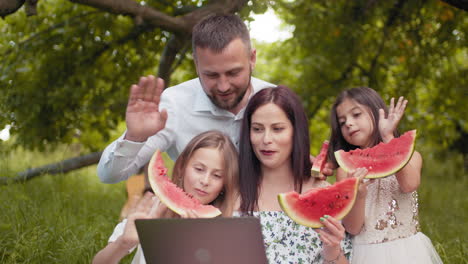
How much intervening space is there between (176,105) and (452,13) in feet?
13.1

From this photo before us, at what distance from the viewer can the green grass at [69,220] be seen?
3.46 metres

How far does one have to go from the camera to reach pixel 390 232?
2.82 meters

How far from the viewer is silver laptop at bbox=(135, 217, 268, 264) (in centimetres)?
180

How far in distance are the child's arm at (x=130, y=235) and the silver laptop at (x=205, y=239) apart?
25 centimetres

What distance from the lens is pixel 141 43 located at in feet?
17.9

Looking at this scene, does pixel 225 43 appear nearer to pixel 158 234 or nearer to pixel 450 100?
pixel 158 234

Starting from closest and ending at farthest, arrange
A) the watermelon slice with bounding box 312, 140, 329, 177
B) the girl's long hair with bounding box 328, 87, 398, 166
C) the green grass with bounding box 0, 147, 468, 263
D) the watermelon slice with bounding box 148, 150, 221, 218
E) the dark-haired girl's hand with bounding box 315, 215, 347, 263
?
the dark-haired girl's hand with bounding box 315, 215, 347, 263 < the watermelon slice with bounding box 148, 150, 221, 218 < the watermelon slice with bounding box 312, 140, 329, 177 < the girl's long hair with bounding box 328, 87, 398, 166 < the green grass with bounding box 0, 147, 468, 263

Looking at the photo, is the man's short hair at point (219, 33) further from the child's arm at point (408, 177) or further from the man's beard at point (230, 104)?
the child's arm at point (408, 177)

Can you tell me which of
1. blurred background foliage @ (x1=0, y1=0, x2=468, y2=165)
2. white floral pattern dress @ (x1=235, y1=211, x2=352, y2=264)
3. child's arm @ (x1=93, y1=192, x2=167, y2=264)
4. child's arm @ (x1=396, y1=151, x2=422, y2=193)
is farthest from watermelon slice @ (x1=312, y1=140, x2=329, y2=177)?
blurred background foliage @ (x1=0, y1=0, x2=468, y2=165)

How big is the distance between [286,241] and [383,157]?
70cm

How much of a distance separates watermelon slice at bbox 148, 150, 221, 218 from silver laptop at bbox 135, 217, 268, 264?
35 cm

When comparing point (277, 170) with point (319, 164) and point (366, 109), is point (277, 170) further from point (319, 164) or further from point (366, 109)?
point (366, 109)

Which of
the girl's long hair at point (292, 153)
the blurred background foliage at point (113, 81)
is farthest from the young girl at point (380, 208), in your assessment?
the blurred background foliage at point (113, 81)

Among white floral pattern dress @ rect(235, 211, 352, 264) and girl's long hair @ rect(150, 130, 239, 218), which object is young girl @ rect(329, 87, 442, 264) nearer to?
white floral pattern dress @ rect(235, 211, 352, 264)
